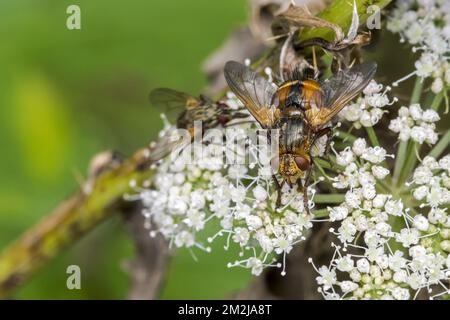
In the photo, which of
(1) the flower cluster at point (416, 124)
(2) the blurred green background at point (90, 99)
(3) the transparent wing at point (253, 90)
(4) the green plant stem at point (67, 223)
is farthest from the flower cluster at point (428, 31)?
(2) the blurred green background at point (90, 99)

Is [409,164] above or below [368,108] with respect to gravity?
below

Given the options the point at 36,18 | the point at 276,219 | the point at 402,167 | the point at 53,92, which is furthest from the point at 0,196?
the point at 402,167

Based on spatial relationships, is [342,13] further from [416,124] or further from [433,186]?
[433,186]

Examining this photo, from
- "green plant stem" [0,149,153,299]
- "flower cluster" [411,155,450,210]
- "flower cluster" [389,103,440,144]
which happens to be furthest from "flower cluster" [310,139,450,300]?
"green plant stem" [0,149,153,299]

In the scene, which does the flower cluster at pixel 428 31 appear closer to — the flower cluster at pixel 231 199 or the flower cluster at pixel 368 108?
the flower cluster at pixel 368 108

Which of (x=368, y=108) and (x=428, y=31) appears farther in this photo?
(x=428, y=31)

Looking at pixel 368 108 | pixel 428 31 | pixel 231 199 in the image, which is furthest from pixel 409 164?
pixel 231 199

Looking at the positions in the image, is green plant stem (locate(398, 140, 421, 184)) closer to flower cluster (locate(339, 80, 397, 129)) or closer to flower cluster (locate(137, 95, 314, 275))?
flower cluster (locate(339, 80, 397, 129))

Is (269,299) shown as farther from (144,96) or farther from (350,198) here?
(144,96)
